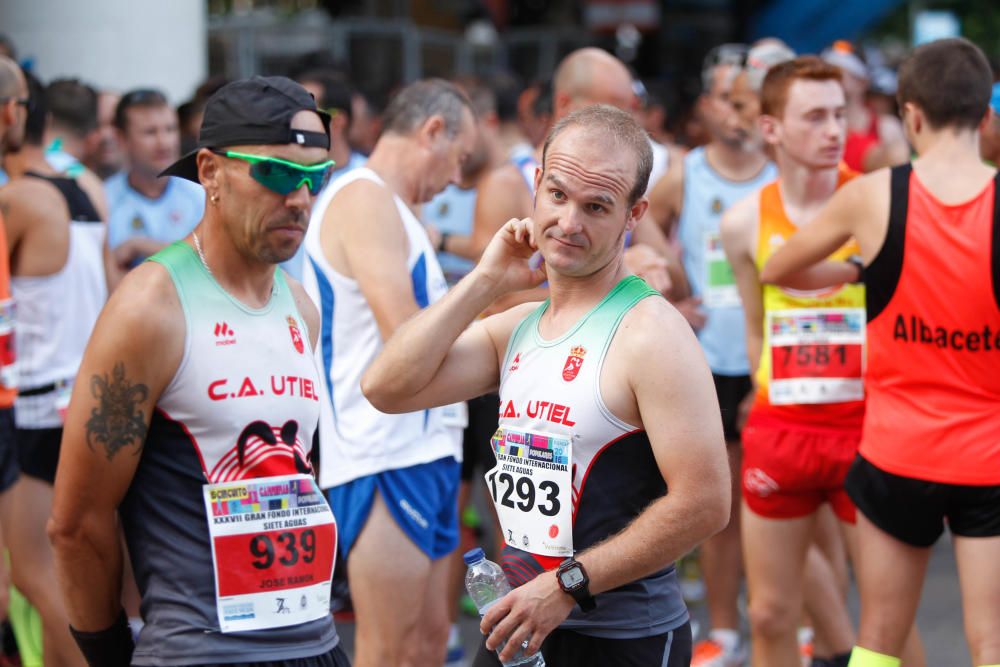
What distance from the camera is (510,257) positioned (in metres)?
2.97

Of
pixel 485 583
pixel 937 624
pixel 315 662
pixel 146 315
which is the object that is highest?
pixel 146 315

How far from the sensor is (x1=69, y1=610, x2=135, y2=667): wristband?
2.98 m

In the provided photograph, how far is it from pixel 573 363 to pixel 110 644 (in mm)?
1264

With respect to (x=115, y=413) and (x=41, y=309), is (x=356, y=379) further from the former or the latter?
(x=41, y=309)

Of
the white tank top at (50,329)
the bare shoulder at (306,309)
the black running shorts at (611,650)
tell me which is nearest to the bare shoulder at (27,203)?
the white tank top at (50,329)

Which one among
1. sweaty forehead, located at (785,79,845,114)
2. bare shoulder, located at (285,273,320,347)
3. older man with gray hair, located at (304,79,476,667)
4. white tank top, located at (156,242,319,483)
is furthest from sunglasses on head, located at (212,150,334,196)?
sweaty forehead, located at (785,79,845,114)

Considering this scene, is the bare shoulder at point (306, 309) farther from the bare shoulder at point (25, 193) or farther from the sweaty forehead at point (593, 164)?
the bare shoulder at point (25, 193)

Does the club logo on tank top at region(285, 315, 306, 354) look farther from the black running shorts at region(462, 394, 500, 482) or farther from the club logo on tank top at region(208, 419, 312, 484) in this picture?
the black running shorts at region(462, 394, 500, 482)

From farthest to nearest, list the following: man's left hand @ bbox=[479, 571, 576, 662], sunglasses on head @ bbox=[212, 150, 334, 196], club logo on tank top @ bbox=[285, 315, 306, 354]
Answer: club logo on tank top @ bbox=[285, 315, 306, 354] → sunglasses on head @ bbox=[212, 150, 334, 196] → man's left hand @ bbox=[479, 571, 576, 662]

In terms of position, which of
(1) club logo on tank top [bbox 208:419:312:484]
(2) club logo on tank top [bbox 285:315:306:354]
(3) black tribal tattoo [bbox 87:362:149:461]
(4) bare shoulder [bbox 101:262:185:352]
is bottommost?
(1) club logo on tank top [bbox 208:419:312:484]

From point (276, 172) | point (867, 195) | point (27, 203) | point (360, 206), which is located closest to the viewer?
point (276, 172)

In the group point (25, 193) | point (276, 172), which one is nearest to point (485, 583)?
point (276, 172)

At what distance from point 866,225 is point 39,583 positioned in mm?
3247

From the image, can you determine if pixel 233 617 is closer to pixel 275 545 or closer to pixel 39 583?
pixel 275 545
